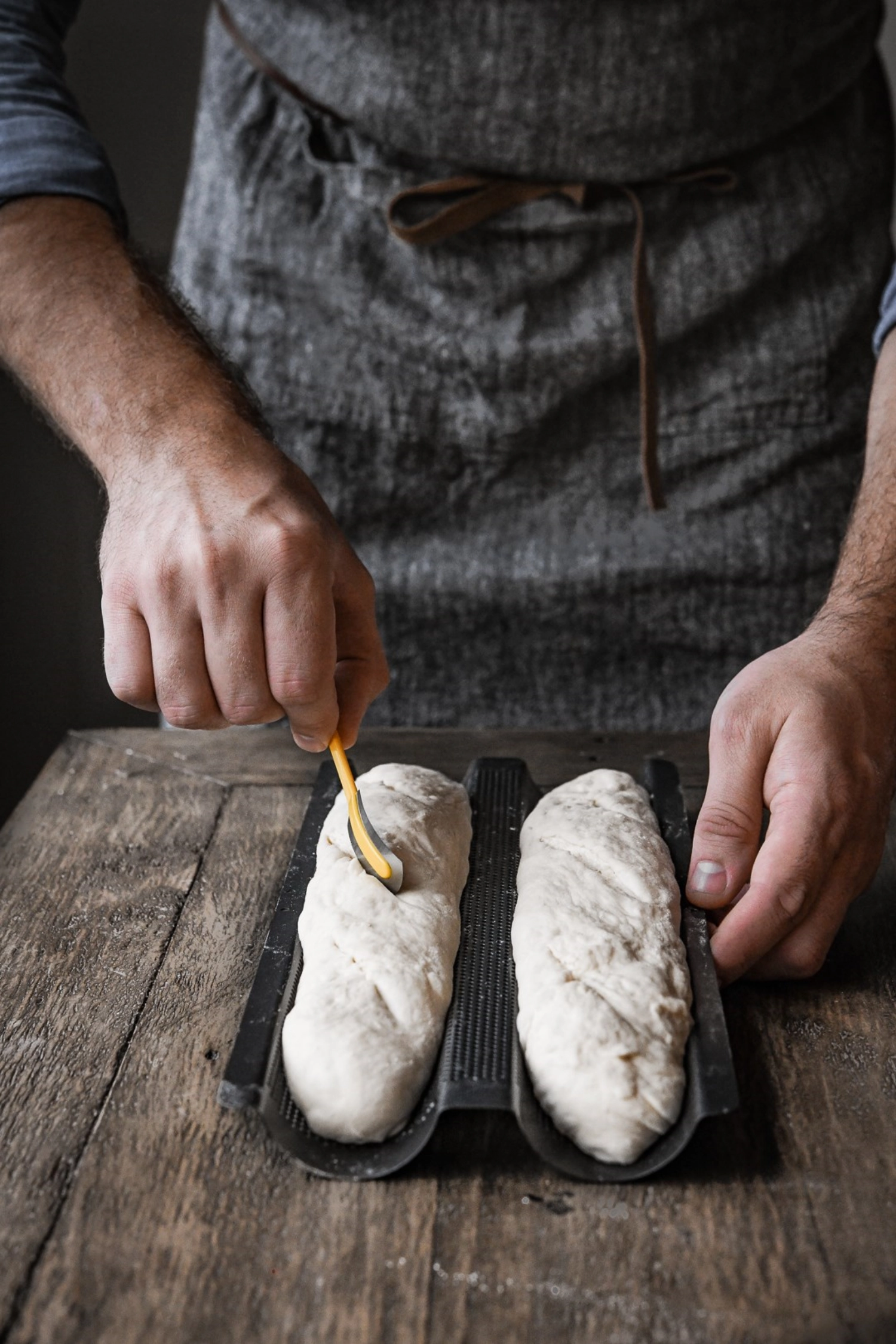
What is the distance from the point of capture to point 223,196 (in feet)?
5.65

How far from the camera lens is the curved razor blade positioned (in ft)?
3.63

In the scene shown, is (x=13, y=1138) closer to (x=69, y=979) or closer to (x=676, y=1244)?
(x=69, y=979)

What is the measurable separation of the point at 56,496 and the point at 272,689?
1.95 metres

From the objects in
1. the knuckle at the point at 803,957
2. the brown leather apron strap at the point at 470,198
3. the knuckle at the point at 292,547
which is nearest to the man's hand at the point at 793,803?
the knuckle at the point at 803,957

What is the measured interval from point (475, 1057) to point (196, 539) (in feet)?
1.68

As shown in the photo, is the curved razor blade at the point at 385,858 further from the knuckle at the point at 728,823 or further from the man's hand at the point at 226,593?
the knuckle at the point at 728,823

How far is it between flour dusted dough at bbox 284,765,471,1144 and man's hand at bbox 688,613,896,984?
255 mm

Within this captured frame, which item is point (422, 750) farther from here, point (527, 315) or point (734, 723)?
point (527, 315)

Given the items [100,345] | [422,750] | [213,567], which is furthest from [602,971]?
[100,345]

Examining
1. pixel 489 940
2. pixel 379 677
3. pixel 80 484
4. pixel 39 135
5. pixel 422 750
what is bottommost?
pixel 80 484

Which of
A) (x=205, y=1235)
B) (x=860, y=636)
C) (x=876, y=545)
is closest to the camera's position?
(x=205, y=1235)

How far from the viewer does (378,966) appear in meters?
0.99

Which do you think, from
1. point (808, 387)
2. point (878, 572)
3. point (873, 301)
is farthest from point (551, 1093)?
point (873, 301)

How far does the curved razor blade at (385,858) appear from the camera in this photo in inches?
43.6
